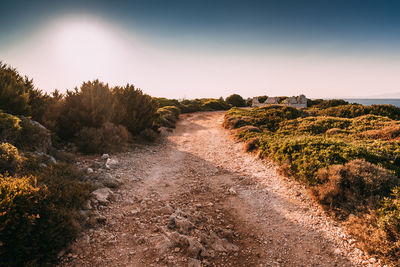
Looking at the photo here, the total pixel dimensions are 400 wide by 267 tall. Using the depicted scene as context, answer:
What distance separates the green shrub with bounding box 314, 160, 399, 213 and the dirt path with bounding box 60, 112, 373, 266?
567mm

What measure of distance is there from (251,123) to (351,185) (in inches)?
453

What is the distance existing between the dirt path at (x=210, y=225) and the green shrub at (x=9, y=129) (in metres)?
3.13

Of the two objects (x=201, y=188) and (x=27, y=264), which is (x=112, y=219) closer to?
(x=27, y=264)

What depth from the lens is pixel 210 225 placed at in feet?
14.7

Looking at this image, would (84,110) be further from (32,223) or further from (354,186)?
(354,186)

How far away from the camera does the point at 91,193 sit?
4895 millimetres

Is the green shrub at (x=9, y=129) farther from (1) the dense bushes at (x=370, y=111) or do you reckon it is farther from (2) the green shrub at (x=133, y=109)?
(1) the dense bushes at (x=370, y=111)

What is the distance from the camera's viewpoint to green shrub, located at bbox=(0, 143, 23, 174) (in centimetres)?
434

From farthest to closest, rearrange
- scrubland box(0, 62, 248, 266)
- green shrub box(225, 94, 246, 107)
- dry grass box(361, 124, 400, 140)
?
green shrub box(225, 94, 246, 107), dry grass box(361, 124, 400, 140), scrubland box(0, 62, 248, 266)

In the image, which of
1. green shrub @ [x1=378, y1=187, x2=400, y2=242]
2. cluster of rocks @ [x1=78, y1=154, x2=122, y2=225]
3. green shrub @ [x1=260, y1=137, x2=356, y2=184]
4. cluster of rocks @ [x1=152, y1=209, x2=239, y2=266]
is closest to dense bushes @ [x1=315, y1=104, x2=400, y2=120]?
green shrub @ [x1=260, y1=137, x2=356, y2=184]

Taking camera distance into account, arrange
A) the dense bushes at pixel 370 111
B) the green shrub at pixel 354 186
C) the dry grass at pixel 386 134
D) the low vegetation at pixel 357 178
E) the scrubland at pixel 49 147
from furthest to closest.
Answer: the dense bushes at pixel 370 111 < the dry grass at pixel 386 134 < the green shrub at pixel 354 186 < the low vegetation at pixel 357 178 < the scrubland at pixel 49 147

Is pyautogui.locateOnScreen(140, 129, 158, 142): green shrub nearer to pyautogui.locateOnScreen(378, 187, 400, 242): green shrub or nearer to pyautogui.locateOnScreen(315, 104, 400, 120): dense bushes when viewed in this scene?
pyautogui.locateOnScreen(378, 187, 400, 242): green shrub

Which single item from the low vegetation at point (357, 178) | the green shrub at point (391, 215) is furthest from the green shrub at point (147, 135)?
the green shrub at point (391, 215)

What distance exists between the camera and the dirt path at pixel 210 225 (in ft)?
11.8
